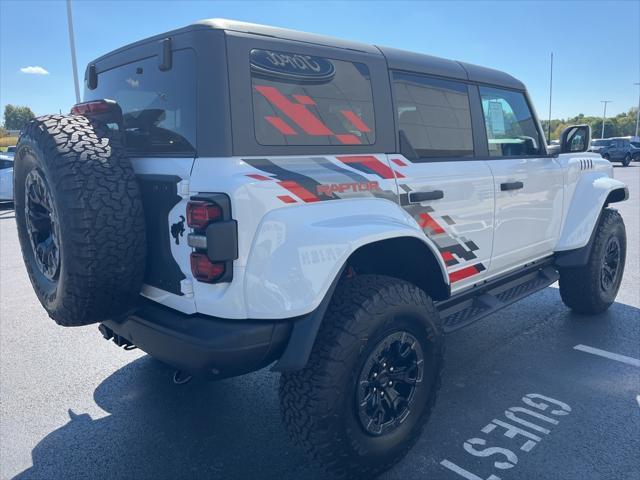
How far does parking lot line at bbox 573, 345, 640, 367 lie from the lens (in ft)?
11.9

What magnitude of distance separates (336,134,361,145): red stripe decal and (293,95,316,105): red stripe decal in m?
0.22

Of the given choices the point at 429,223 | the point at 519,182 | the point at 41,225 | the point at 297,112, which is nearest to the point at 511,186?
the point at 519,182

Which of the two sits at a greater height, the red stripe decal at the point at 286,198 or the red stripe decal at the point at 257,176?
the red stripe decal at the point at 257,176

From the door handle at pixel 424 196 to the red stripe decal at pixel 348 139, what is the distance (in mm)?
436

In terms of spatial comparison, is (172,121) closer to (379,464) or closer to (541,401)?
(379,464)

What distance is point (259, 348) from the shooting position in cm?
209

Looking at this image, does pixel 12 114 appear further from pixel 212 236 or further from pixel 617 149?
pixel 212 236

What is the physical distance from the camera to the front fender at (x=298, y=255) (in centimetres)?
204

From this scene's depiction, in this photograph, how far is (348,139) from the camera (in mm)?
2506

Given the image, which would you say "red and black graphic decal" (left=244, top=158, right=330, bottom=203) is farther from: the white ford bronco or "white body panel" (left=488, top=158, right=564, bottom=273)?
"white body panel" (left=488, top=158, right=564, bottom=273)

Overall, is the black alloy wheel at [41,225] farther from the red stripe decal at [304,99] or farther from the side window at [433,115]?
the side window at [433,115]

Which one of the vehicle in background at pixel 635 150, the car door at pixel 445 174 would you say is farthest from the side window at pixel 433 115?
the vehicle in background at pixel 635 150

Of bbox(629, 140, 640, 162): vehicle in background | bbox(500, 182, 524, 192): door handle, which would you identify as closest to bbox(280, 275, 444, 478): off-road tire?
bbox(500, 182, 524, 192): door handle

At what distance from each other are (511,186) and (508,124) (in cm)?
61
